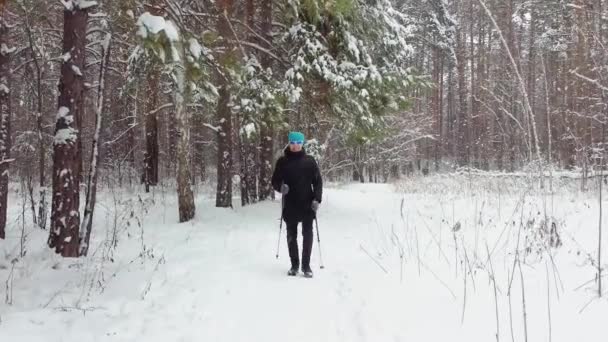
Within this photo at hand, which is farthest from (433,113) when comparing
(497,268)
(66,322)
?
(66,322)

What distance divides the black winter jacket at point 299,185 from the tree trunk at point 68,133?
2961mm

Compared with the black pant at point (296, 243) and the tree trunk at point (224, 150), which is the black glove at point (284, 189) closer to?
the black pant at point (296, 243)

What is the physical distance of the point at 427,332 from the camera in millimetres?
4434

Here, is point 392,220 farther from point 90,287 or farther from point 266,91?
point 90,287

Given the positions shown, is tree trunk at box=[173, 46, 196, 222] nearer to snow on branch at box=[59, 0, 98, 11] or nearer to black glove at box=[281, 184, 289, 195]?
snow on branch at box=[59, 0, 98, 11]

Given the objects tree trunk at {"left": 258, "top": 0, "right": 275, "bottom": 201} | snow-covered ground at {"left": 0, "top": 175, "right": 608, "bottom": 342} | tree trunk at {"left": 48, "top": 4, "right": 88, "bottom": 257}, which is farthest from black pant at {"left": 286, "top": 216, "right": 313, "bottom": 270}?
tree trunk at {"left": 258, "top": 0, "right": 275, "bottom": 201}

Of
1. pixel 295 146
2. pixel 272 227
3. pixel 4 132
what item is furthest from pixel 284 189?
pixel 4 132

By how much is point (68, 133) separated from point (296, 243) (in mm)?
3454

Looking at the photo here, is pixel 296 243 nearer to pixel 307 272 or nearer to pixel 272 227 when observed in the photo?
pixel 307 272

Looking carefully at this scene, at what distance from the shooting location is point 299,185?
6.69m

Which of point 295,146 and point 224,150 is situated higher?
point 224,150

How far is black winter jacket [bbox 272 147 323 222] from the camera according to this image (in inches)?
263

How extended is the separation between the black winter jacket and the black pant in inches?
3.2

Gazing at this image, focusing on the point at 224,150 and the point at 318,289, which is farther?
the point at 224,150
